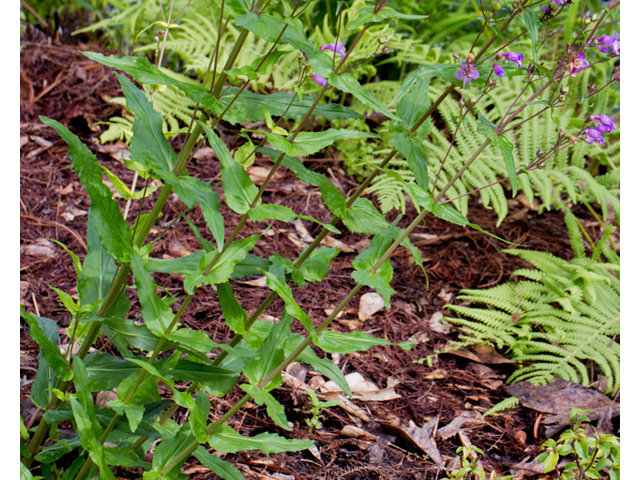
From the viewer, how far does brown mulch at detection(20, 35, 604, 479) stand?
1.89m

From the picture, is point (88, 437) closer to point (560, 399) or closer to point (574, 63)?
point (574, 63)

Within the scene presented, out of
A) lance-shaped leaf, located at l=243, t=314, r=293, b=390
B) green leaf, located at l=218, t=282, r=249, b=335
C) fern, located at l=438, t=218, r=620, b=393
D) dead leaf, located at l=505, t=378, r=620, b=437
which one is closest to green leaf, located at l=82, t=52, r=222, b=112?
green leaf, located at l=218, t=282, r=249, b=335

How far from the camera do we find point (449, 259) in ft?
9.64

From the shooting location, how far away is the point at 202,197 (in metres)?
1.16

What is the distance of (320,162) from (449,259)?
1070 mm

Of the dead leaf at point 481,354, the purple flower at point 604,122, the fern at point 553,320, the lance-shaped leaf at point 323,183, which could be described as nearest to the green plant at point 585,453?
the fern at point 553,320

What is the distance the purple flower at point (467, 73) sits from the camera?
1.22 metres

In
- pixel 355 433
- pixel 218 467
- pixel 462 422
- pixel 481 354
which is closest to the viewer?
pixel 218 467

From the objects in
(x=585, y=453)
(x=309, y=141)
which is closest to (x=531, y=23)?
(x=309, y=141)

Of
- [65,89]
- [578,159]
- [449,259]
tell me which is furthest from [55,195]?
[578,159]

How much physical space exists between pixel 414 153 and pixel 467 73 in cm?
23

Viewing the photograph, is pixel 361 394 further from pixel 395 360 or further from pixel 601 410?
pixel 601 410

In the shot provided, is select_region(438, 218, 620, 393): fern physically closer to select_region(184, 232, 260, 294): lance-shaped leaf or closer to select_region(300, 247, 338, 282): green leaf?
select_region(300, 247, 338, 282): green leaf

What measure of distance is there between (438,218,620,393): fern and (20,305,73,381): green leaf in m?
1.73
